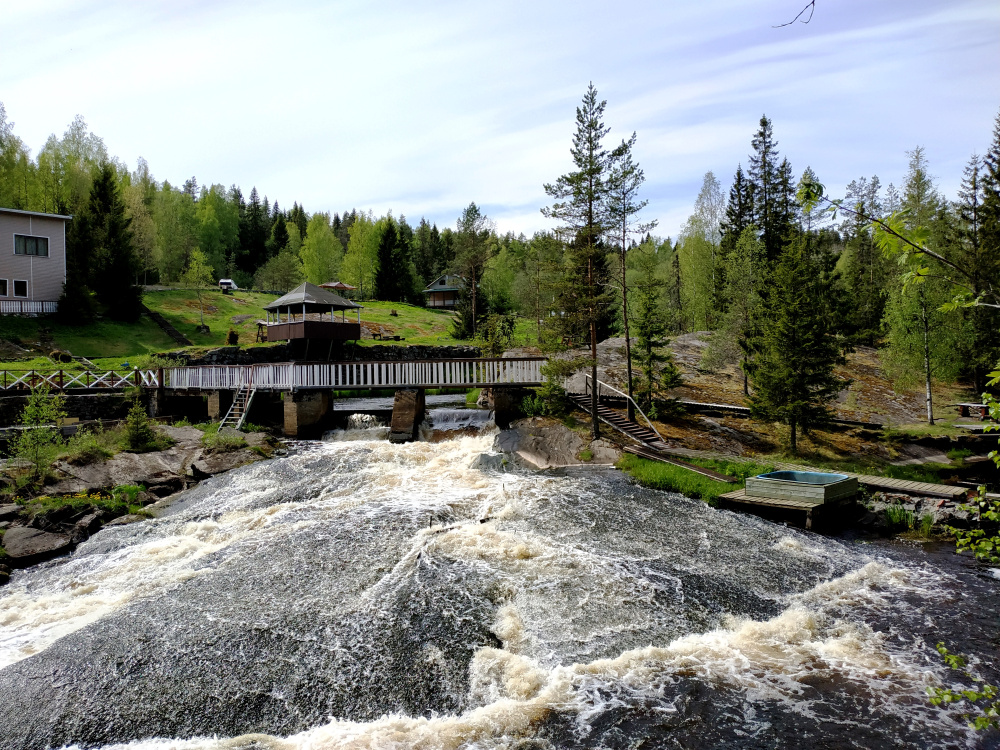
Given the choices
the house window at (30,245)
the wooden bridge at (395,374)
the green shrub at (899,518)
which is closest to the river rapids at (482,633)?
the green shrub at (899,518)

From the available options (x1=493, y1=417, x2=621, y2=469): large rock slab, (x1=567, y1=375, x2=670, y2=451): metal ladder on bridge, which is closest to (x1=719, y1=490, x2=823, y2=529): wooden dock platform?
(x1=567, y1=375, x2=670, y2=451): metal ladder on bridge

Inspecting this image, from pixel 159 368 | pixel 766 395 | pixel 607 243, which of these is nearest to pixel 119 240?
pixel 159 368

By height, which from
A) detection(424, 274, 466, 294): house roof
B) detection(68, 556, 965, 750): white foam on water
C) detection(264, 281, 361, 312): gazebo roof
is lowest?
detection(68, 556, 965, 750): white foam on water

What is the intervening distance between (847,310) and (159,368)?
38.1 metres

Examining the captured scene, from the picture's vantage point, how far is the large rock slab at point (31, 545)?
13.0 meters

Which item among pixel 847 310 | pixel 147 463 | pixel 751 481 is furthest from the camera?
pixel 847 310

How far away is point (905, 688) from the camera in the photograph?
27.0 feet

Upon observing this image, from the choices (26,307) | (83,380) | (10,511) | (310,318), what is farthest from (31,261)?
(10,511)

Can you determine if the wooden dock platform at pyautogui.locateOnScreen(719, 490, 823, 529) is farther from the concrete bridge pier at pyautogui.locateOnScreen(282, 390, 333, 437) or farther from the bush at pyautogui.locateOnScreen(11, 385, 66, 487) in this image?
the bush at pyautogui.locateOnScreen(11, 385, 66, 487)

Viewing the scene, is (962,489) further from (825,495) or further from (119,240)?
(119,240)

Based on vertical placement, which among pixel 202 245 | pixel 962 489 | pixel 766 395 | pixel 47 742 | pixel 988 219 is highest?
pixel 202 245

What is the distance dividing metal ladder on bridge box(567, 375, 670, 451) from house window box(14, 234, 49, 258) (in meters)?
42.6

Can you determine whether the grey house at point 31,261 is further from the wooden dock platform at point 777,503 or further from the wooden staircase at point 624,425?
the wooden dock platform at point 777,503

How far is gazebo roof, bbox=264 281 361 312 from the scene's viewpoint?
115ft
